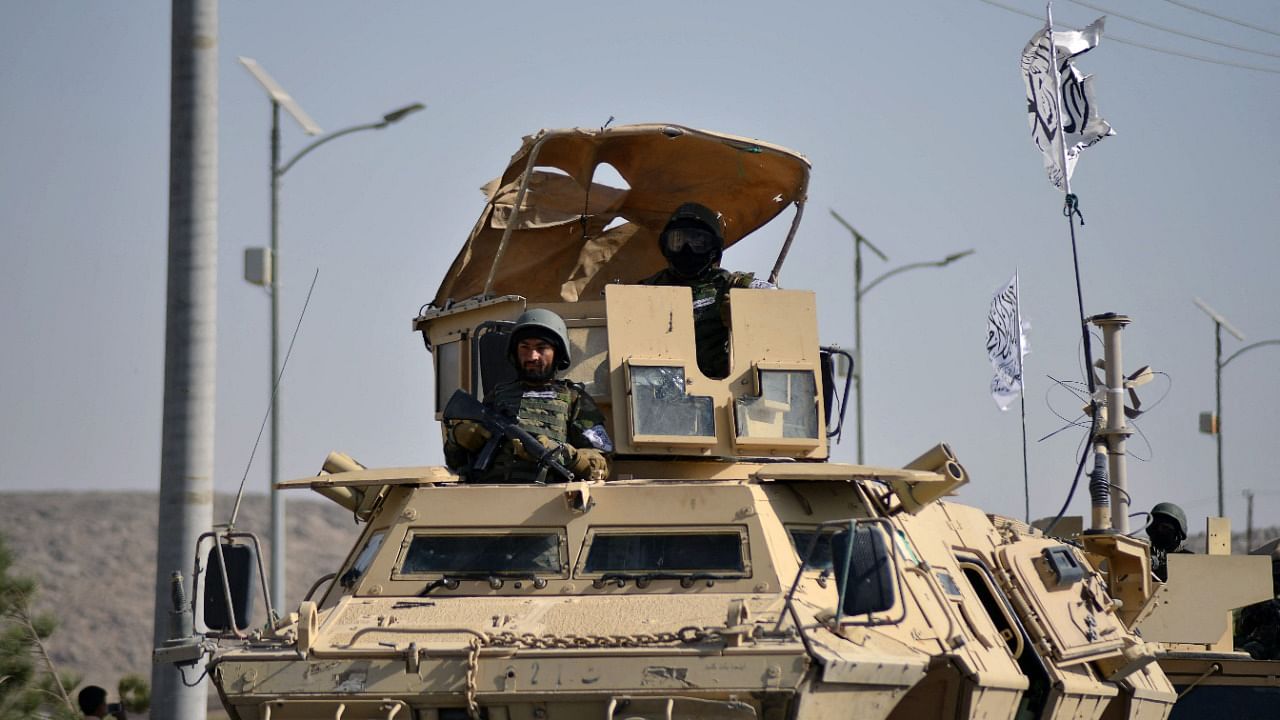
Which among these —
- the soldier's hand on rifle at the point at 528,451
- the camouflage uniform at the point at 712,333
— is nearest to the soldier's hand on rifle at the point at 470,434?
the soldier's hand on rifle at the point at 528,451

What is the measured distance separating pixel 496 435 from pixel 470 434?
229 millimetres

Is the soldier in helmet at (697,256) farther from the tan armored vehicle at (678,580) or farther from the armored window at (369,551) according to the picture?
the armored window at (369,551)

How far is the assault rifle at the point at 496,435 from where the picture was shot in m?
10.7

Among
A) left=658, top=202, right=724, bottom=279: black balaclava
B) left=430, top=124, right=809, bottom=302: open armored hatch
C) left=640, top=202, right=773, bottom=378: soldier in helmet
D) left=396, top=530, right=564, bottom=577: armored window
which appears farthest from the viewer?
left=430, top=124, right=809, bottom=302: open armored hatch

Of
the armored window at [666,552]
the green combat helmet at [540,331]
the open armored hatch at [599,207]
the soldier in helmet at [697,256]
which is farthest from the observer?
the open armored hatch at [599,207]

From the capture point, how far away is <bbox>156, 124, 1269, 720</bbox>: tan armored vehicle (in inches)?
350

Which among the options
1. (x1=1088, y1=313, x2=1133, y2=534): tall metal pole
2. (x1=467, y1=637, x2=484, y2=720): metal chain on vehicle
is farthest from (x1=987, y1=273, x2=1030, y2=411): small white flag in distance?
(x1=467, y1=637, x2=484, y2=720): metal chain on vehicle

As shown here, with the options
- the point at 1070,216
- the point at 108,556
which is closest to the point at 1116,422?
→ the point at 1070,216

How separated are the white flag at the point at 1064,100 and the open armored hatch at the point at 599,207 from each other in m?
3.24

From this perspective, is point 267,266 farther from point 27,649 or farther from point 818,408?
point 818,408

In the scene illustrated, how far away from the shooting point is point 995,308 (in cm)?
1800

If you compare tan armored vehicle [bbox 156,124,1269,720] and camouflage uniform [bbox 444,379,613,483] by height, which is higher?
camouflage uniform [bbox 444,379,613,483]

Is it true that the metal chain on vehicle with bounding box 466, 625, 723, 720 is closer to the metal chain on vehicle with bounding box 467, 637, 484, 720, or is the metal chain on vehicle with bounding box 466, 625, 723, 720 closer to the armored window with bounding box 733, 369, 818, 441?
the metal chain on vehicle with bounding box 467, 637, 484, 720

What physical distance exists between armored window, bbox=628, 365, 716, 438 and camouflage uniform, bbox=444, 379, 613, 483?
293 millimetres
